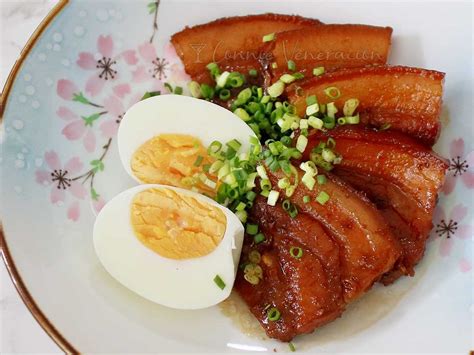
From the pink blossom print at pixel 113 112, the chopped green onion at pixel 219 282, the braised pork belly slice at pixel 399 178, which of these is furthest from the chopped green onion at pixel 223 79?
the chopped green onion at pixel 219 282

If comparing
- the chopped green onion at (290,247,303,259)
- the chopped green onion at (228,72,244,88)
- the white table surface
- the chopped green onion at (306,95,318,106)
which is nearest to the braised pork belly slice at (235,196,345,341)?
the chopped green onion at (290,247,303,259)

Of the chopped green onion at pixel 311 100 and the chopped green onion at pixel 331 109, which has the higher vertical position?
the chopped green onion at pixel 311 100

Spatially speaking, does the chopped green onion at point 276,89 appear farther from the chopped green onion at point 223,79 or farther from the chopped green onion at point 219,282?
the chopped green onion at point 219,282

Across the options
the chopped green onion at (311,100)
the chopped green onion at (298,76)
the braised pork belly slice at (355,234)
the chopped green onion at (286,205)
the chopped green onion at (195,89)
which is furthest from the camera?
the chopped green onion at (195,89)

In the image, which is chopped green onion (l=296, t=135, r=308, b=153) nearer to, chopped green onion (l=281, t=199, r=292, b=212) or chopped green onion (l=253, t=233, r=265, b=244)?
chopped green onion (l=281, t=199, r=292, b=212)

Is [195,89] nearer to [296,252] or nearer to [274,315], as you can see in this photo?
[296,252]

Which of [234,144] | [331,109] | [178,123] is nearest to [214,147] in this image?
[234,144]

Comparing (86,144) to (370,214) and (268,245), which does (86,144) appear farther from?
(370,214)
